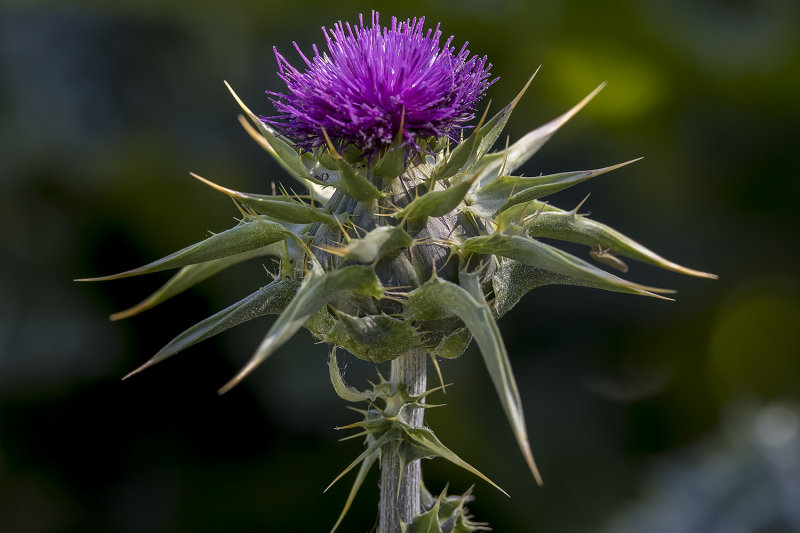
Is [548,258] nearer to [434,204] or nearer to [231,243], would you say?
[434,204]

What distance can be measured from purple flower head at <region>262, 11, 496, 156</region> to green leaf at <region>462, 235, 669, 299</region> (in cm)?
20

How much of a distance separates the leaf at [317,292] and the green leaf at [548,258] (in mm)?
179

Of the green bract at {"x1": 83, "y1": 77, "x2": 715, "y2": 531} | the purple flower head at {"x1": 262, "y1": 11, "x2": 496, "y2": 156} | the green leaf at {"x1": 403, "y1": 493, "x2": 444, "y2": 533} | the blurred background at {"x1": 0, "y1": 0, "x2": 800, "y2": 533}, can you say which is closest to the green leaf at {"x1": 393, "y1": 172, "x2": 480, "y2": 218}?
the green bract at {"x1": 83, "y1": 77, "x2": 715, "y2": 531}

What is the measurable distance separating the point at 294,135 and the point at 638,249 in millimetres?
612

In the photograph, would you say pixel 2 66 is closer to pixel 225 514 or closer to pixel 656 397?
pixel 225 514

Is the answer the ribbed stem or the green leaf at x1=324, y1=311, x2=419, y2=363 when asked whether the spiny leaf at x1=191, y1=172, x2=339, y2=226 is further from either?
the ribbed stem

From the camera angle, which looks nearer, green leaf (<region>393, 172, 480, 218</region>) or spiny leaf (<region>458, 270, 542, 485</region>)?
spiny leaf (<region>458, 270, 542, 485</region>)

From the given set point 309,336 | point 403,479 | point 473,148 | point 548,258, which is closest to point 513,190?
point 473,148

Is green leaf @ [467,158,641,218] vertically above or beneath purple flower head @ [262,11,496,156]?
beneath

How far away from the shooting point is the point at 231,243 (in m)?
1.27

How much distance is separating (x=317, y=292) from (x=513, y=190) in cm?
40

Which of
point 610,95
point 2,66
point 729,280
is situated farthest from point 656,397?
point 2,66

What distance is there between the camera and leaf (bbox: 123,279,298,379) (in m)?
1.13

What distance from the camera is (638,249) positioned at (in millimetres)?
1137
